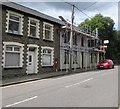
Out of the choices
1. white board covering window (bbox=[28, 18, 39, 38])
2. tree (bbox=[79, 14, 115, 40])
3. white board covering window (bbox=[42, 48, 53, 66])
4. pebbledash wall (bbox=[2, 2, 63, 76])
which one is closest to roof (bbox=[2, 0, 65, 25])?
pebbledash wall (bbox=[2, 2, 63, 76])

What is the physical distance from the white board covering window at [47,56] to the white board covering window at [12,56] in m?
4.21

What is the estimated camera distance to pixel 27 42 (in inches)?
799

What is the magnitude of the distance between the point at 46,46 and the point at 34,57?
2.19 meters

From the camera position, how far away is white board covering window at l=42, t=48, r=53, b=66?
2314 cm

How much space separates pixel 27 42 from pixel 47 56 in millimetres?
4141

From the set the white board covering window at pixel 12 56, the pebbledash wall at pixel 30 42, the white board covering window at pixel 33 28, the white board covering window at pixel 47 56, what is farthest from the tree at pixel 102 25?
the white board covering window at pixel 12 56

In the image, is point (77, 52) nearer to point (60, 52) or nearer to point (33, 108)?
point (60, 52)

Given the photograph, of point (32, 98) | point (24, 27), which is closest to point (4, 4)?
point (24, 27)

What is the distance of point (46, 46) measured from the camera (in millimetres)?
23281

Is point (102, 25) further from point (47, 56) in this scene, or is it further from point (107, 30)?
point (47, 56)

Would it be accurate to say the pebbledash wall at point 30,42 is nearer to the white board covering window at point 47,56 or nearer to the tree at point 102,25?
the white board covering window at point 47,56

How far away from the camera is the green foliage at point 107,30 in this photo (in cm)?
5012

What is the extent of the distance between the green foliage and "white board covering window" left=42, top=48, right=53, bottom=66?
26.2m

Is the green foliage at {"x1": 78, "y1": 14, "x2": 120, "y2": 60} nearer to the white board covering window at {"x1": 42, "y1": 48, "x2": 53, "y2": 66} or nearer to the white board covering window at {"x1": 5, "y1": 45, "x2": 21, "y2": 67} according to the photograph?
the white board covering window at {"x1": 42, "y1": 48, "x2": 53, "y2": 66}
